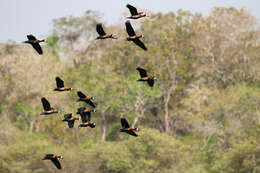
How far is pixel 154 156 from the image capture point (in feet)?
125

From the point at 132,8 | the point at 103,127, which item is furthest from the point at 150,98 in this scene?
the point at 132,8

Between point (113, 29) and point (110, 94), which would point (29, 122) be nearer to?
point (110, 94)

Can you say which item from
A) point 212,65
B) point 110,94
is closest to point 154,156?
point 110,94

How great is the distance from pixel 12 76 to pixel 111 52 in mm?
8560

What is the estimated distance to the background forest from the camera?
38.6 m

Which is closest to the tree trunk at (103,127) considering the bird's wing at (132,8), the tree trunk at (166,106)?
the tree trunk at (166,106)

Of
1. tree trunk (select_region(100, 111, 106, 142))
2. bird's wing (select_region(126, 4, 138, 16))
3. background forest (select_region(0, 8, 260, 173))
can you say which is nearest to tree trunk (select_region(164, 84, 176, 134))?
background forest (select_region(0, 8, 260, 173))

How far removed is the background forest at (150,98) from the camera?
38562mm

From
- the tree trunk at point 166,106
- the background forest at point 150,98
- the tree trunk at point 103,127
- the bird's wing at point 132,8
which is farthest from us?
the tree trunk at point 166,106

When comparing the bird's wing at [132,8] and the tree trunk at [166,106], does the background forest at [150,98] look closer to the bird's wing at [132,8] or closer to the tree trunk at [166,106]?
the tree trunk at [166,106]

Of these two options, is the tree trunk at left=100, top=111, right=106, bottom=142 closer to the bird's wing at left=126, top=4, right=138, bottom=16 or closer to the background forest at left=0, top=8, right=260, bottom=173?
the background forest at left=0, top=8, right=260, bottom=173

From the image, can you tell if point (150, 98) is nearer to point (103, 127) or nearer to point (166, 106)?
point (166, 106)

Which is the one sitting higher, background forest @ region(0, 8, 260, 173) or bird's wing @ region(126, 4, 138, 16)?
bird's wing @ region(126, 4, 138, 16)

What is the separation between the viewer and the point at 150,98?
4878 cm
